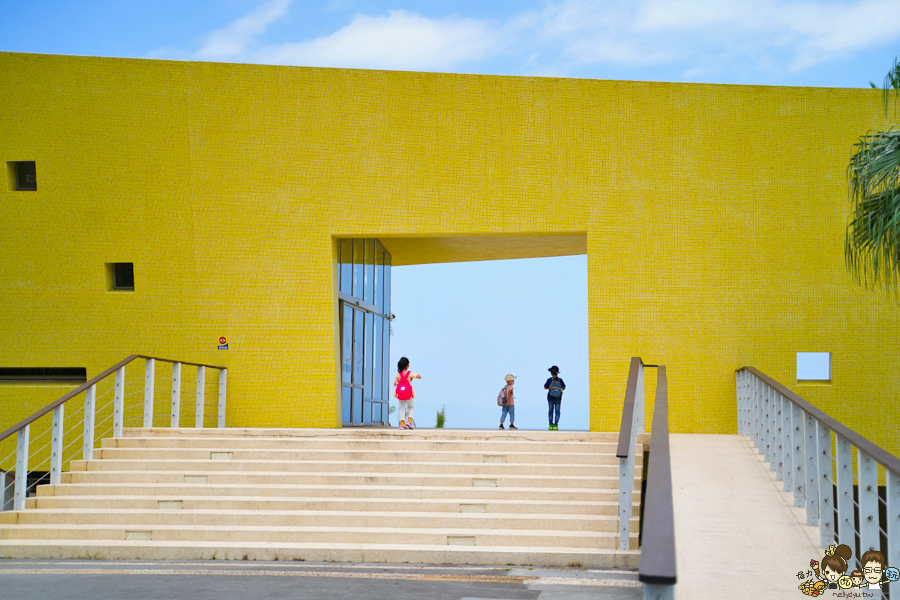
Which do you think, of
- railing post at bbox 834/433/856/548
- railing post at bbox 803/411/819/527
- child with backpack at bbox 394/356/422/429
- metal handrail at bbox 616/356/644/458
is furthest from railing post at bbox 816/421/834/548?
child with backpack at bbox 394/356/422/429

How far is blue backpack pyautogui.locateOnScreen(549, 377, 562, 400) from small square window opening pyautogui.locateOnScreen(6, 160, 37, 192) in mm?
7698

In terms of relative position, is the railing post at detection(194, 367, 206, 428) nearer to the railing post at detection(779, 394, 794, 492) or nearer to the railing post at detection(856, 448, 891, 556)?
the railing post at detection(779, 394, 794, 492)

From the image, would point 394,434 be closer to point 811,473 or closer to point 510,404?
point 510,404

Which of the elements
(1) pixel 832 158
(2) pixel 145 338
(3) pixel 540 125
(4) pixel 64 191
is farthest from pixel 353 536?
(1) pixel 832 158

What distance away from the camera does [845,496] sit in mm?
4434

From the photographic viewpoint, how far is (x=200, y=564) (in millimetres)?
6656

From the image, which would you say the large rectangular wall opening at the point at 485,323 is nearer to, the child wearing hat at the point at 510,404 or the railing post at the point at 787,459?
the child wearing hat at the point at 510,404

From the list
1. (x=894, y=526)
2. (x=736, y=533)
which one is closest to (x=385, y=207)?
(x=736, y=533)

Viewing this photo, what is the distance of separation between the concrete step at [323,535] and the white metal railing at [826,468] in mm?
1455

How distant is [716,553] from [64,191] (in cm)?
951

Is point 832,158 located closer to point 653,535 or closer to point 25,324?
point 653,535

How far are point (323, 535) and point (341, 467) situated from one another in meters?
1.56

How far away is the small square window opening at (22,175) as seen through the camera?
11.5 m

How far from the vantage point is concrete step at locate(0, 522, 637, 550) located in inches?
271
